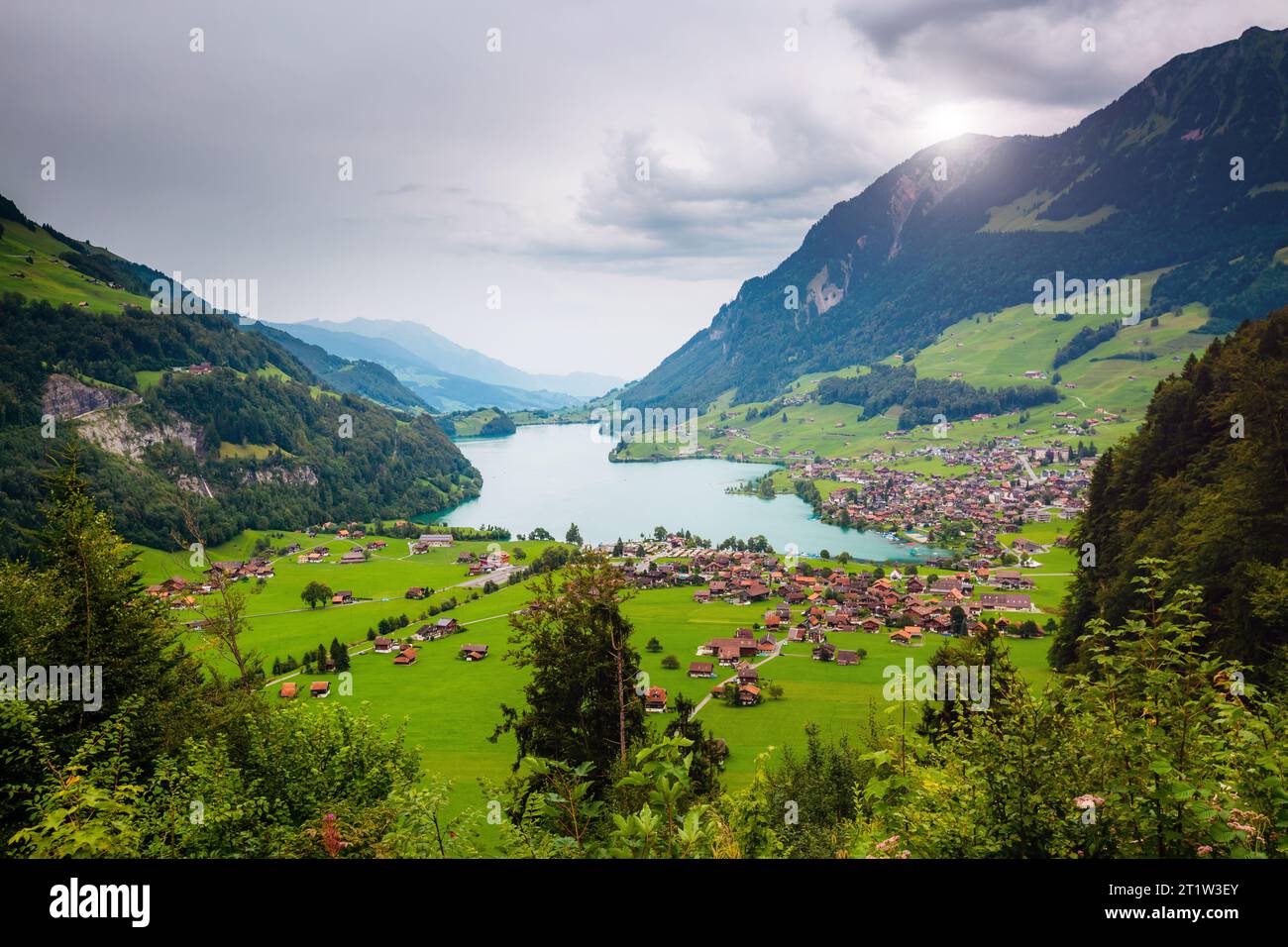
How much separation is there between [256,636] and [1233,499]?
60.4 meters

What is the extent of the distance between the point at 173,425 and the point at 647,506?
84344mm

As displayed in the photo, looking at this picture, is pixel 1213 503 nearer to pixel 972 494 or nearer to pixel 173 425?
pixel 972 494

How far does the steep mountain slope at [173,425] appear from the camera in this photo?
93.3 metres

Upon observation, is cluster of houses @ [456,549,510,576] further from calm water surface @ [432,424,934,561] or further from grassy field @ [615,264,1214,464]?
grassy field @ [615,264,1214,464]

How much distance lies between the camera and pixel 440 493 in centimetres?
14075

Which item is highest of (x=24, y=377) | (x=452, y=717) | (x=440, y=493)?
(x=24, y=377)

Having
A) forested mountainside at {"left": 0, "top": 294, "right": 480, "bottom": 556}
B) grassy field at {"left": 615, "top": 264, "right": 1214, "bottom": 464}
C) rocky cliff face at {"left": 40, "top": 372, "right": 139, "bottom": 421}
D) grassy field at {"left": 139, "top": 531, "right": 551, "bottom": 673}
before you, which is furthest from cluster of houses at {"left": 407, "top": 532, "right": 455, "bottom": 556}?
grassy field at {"left": 615, "top": 264, "right": 1214, "bottom": 464}

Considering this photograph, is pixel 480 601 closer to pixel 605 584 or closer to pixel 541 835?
pixel 605 584

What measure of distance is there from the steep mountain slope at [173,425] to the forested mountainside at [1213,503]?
93.6 meters

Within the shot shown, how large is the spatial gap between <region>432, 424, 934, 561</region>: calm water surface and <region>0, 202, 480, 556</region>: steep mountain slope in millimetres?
17277

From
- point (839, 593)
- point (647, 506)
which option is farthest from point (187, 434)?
point (839, 593)

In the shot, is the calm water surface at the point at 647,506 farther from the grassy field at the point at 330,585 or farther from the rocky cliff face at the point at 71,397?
the rocky cliff face at the point at 71,397

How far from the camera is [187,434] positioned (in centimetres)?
11775
